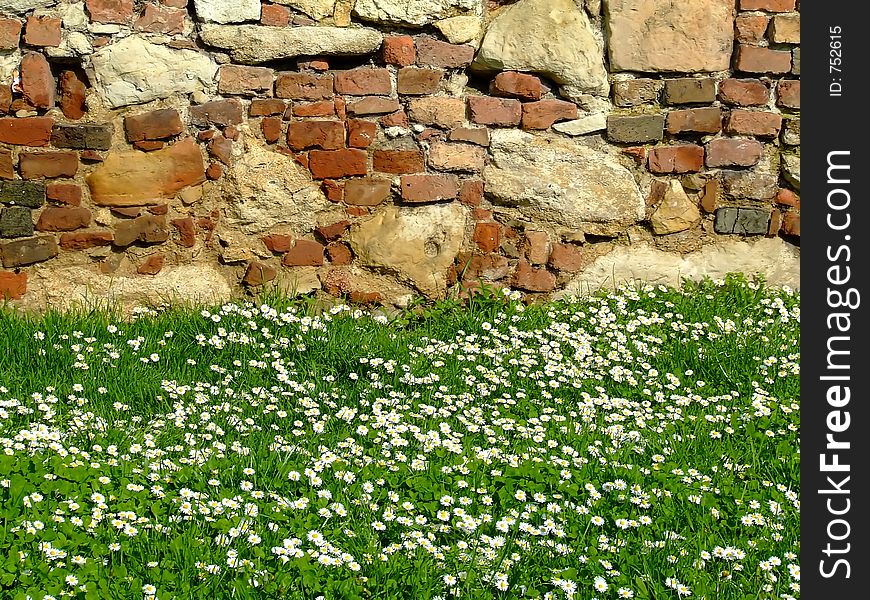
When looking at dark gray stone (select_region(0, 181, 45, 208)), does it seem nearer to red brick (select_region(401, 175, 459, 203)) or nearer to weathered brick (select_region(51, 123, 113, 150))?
weathered brick (select_region(51, 123, 113, 150))

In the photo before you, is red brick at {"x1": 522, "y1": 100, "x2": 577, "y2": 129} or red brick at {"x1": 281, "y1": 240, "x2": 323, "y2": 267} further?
red brick at {"x1": 522, "y1": 100, "x2": 577, "y2": 129}

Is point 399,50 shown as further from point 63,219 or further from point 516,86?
point 63,219

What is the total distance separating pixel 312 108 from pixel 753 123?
203 cm

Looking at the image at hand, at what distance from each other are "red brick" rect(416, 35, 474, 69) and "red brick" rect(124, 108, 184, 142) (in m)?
1.05

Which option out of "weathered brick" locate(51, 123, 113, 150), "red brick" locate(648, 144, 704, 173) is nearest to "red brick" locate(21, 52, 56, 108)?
"weathered brick" locate(51, 123, 113, 150)

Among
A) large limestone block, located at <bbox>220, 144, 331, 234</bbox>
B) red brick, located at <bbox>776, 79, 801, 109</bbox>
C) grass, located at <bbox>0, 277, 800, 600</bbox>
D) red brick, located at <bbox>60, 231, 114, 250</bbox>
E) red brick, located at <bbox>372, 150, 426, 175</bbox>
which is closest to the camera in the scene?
grass, located at <bbox>0, 277, 800, 600</bbox>

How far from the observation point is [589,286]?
4.54 metres

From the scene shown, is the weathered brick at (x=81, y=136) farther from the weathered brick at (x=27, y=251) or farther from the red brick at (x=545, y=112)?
the red brick at (x=545, y=112)

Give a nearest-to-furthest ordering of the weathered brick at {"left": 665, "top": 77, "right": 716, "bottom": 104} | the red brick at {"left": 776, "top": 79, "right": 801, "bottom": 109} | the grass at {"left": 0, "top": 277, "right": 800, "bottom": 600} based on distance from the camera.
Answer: the grass at {"left": 0, "top": 277, "right": 800, "bottom": 600} < the weathered brick at {"left": 665, "top": 77, "right": 716, "bottom": 104} < the red brick at {"left": 776, "top": 79, "right": 801, "bottom": 109}

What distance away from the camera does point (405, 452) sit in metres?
3.03

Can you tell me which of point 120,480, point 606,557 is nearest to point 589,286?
point 606,557

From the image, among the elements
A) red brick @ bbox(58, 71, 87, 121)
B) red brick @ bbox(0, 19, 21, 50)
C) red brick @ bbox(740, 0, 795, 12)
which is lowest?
red brick @ bbox(58, 71, 87, 121)

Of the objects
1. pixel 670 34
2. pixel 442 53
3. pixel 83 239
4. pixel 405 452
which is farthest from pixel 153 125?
pixel 670 34

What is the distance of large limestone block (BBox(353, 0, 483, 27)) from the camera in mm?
4109
